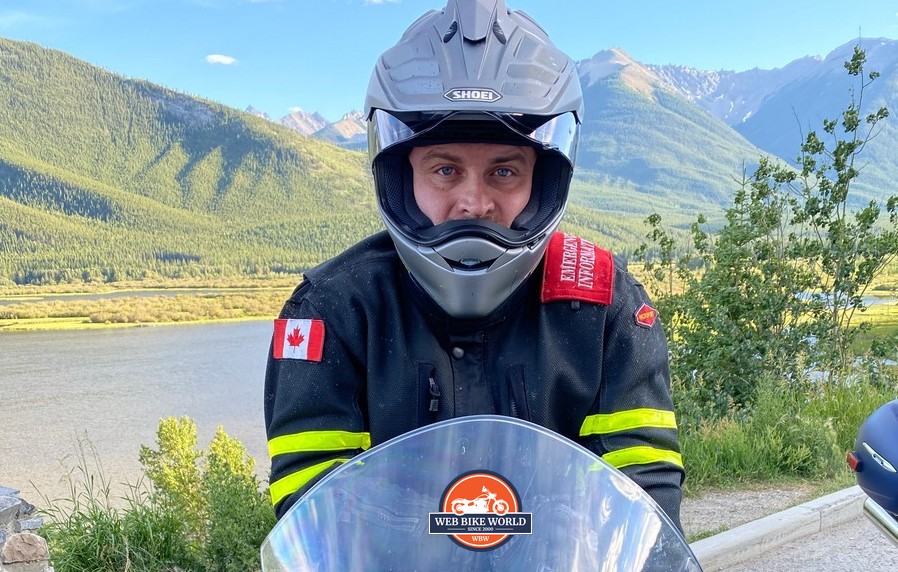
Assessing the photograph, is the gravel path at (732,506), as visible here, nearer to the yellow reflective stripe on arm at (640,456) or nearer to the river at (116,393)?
the yellow reflective stripe on arm at (640,456)

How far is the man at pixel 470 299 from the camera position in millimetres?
1763

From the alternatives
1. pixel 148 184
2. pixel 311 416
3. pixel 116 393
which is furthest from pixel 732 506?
pixel 148 184

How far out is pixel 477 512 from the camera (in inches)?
44.0

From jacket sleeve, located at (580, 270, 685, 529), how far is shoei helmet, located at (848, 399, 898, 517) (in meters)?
0.46

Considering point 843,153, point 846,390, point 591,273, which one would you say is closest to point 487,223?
point 591,273

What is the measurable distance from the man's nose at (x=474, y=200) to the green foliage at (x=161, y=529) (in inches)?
107

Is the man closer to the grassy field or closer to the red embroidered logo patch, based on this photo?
the red embroidered logo patch

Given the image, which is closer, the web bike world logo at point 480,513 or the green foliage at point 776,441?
the web bike world logo at point 480,513

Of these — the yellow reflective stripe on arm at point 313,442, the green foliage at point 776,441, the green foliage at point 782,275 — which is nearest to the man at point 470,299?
the yellow reflective stripe on arm at point 313,442

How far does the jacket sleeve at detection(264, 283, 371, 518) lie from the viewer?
170cm

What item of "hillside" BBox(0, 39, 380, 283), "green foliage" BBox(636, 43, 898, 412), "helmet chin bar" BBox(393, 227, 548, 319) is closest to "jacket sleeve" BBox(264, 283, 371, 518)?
"helmet chin bar" BBox(393, 227, 548, 319)

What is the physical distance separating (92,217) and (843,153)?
441 feet

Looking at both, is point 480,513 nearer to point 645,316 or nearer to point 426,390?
point 426,390

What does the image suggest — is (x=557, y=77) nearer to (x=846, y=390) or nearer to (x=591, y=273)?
(x=591, y=273)
